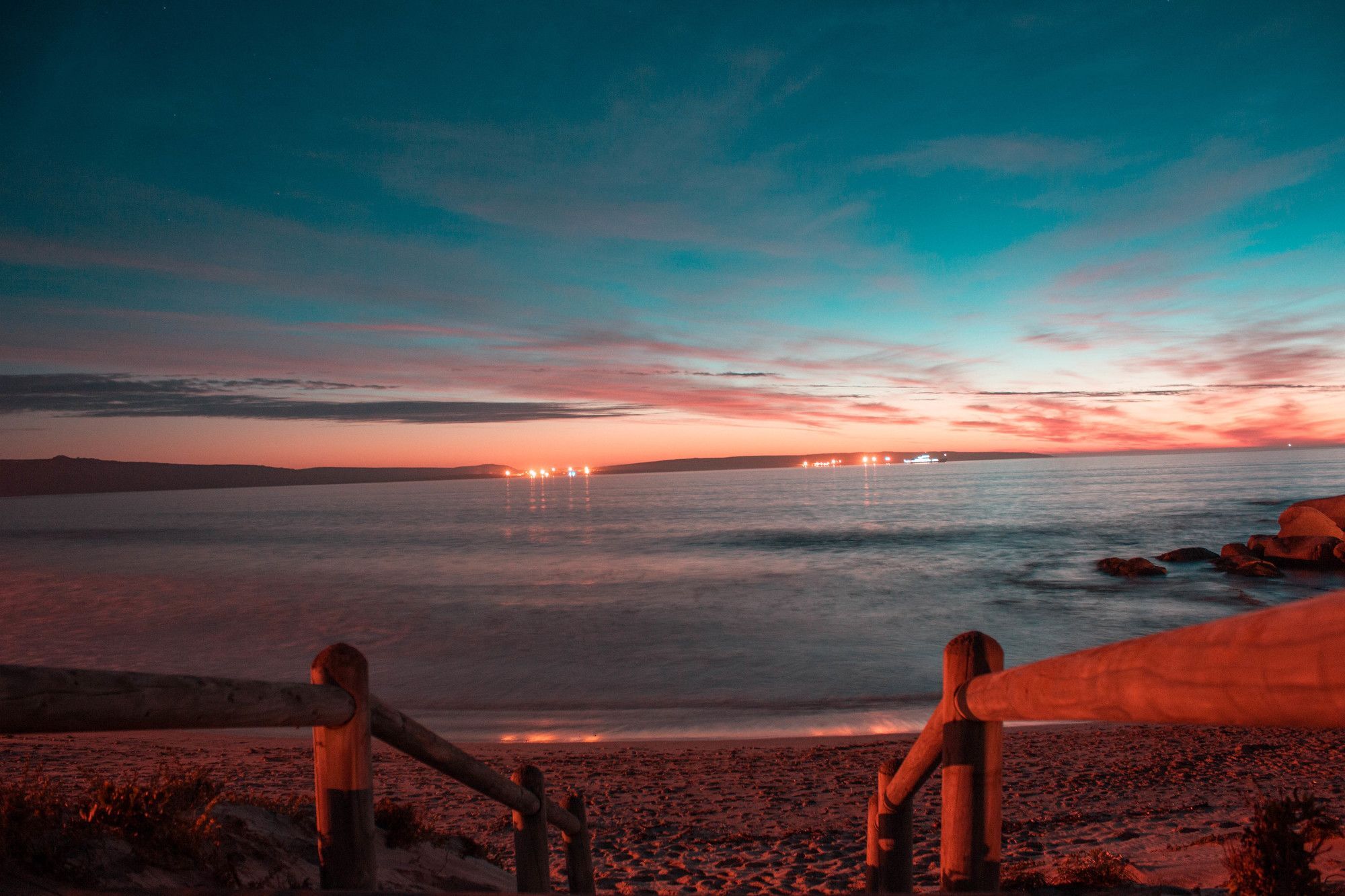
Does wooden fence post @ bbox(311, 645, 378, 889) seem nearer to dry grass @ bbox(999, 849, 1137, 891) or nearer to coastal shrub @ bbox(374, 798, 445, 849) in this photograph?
coastal shrub @ bbox(374, 798, 445, 849)

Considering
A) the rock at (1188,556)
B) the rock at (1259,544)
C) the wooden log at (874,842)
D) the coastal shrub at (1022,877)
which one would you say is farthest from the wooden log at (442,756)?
the rock at (1188,556)

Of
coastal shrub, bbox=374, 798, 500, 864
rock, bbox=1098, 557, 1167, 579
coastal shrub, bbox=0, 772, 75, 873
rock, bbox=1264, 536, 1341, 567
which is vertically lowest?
rock, bbox=1098, 557, 1167, 579

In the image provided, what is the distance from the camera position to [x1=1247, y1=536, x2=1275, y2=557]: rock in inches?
1318

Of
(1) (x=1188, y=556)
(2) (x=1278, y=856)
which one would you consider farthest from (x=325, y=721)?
(1) (x=1188, y=556)

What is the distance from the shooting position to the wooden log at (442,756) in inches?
120

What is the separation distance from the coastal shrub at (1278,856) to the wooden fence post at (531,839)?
126 inches

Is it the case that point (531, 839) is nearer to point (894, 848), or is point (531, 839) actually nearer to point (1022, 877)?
point (894, 848)

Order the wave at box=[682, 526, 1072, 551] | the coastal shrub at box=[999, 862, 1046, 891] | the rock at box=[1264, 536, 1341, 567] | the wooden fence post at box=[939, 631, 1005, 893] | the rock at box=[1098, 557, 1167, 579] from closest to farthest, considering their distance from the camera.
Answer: the wooden fence post at box=[939, 631, 1005, 893] < the coastal shrub at box=[999, 862, 1046, 891] < the rock at box=[1264, 536, 1341, 567] < the rock at box=[1098, 557, 1167, 579] < the wave at box=[682, 526, 1072, 551]

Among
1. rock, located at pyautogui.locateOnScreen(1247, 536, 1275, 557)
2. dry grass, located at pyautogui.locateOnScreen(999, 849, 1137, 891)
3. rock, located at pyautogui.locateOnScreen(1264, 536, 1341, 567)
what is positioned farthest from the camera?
rock, located at pyautogui.locateOnScreen(1247, 536, 1275, 557)

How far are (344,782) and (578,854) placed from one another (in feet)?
8.62

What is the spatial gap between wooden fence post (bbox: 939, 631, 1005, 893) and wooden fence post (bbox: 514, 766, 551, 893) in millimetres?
2376

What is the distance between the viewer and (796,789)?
889cm

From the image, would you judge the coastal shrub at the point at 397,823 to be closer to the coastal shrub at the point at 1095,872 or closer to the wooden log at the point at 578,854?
the wooden log at the point at 578,854

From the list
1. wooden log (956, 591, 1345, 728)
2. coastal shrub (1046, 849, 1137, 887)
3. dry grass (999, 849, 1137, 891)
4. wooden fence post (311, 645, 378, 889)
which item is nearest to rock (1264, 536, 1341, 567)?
dry grass (999, 849, 1137, 891)
